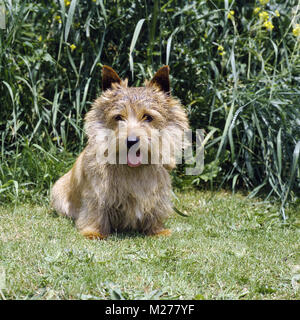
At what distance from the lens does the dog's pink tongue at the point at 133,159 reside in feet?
10.3

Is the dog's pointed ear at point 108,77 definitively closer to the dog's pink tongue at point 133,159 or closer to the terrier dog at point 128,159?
the terrier dog at point 128,159

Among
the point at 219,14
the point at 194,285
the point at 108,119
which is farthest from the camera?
the point at 219,14

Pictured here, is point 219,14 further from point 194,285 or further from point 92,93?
point 194,285

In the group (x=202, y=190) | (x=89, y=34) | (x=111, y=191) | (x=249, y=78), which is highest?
(x=89, y=34)

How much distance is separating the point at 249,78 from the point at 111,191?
224 cm

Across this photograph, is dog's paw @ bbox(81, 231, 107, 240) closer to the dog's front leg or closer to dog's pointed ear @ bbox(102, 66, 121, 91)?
the dog's front leg

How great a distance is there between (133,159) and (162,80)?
71 centimetres

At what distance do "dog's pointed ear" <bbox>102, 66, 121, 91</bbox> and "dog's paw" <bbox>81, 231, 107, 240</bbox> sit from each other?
44.8 inches

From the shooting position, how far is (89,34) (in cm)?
452

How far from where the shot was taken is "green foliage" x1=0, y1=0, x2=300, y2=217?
430 centimetres

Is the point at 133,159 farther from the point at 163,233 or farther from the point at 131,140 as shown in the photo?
the point at 163,233

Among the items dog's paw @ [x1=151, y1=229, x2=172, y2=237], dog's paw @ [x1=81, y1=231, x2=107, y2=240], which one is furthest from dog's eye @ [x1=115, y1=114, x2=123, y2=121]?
dog's paw @ [x1=151, y1=229, x2=172, y2=237]

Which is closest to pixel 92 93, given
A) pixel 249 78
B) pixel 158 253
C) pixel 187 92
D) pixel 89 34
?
pixel 89 34

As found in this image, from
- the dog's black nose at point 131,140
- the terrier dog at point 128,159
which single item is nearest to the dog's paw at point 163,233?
the terrier dog at point 128,159
